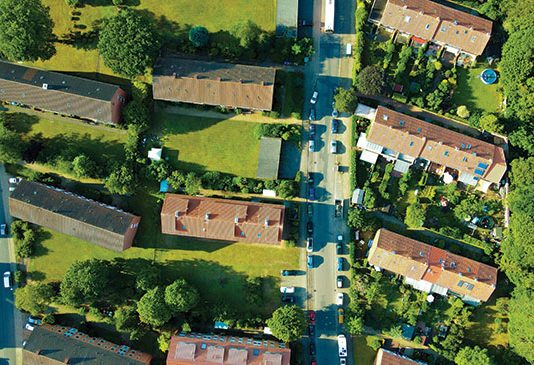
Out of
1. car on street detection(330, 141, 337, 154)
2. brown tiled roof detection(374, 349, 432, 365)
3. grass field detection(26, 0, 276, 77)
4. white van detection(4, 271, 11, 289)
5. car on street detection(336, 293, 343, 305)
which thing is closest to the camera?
brown tiled roof detection(374, 349, 432, 365)

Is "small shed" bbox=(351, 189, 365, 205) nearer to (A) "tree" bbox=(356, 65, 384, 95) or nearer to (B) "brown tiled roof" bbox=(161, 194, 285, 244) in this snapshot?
(B) "brown tiled roof" bbox=(161, 194, 285, 244)

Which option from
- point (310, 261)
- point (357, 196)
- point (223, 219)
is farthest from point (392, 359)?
point (223, 219)

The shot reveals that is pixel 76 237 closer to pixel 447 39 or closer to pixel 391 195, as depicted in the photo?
pixel 391 195

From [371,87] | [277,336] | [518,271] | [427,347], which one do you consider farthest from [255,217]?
[518,271]

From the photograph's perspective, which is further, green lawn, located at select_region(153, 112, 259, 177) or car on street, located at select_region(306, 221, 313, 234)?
green lawn, located at select_region(153, 112, 259, 177)

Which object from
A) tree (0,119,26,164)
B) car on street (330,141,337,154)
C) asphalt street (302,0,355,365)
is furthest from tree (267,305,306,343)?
tree (0,119,26,164)
